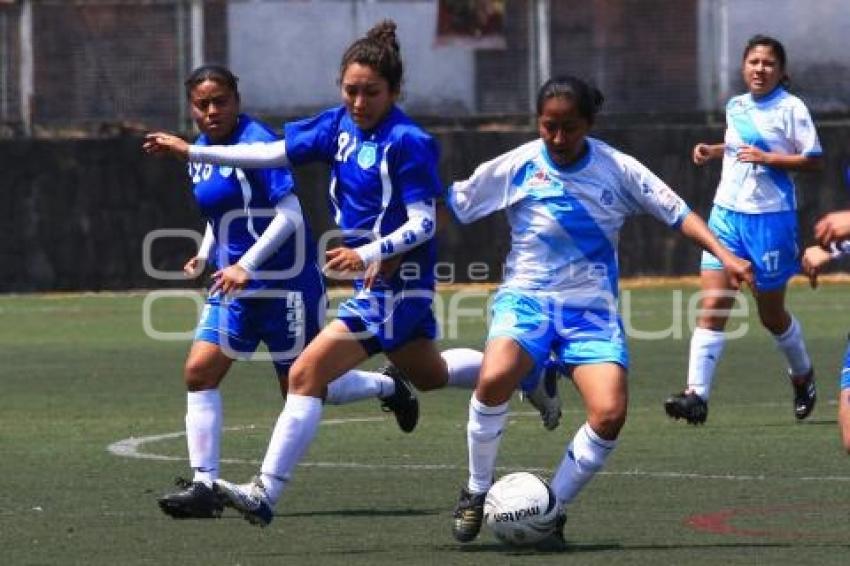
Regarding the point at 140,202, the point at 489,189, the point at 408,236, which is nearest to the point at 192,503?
the point at 408,236

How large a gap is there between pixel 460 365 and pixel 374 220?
221 centimetres

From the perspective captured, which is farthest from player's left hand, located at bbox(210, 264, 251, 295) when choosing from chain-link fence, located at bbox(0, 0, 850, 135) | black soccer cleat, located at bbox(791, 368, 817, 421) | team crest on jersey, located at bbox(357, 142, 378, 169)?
chain-link fence, located at bbox(0, 0, 850, 135)

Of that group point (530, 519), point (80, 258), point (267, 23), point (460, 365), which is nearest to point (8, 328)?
point (80, 258)

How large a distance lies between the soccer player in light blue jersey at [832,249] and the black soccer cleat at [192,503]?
2.54m

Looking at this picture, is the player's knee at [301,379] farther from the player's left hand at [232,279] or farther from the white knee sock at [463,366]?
the white knee sock at [463,366]

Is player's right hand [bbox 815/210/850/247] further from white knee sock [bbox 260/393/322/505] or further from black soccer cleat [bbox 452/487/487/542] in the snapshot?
white knee sock [bbox 260/393/322/505]

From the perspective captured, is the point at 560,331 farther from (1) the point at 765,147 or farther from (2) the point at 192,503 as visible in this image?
(1) the point at 765,147

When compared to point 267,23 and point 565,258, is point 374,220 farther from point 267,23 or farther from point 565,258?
point 267,23

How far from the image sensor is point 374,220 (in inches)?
395

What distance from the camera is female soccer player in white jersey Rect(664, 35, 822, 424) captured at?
14195mm

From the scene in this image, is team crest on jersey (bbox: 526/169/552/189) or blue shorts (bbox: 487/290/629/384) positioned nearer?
blue shorts (bbox: 487/290/629/384)

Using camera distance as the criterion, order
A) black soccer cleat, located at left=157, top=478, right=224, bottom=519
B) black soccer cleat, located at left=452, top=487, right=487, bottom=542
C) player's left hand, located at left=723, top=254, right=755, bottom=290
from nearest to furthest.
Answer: player's left hand, located at left=723, top=254, right=755, bottom=290 < black soccer cleat, located at left=452, top=487, right=487, bottom=542 < black soccer cleat, located at left=157, top=478, right=224, bottom=519

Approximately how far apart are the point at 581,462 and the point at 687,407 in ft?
14.3

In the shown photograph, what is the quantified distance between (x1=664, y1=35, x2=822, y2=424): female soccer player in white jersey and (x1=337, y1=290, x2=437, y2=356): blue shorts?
14.0 feet
